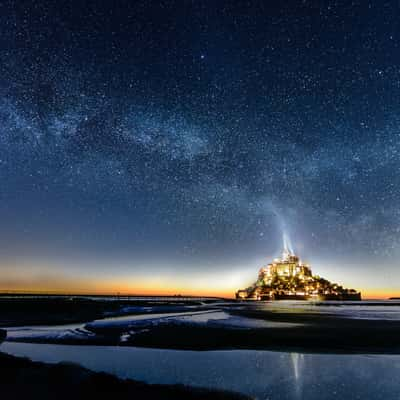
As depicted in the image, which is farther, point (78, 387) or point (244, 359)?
point (244, 359)

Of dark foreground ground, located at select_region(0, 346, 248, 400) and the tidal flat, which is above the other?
dark foreground ground, located at select_region(0, 346, 248, 400)

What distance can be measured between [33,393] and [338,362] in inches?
424

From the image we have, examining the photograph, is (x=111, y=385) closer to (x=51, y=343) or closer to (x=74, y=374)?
(x=74, y=374)

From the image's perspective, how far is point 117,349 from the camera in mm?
16719

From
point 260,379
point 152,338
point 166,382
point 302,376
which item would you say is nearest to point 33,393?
point 166,382

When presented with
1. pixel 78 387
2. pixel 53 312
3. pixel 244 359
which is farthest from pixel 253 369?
pixel 53 312

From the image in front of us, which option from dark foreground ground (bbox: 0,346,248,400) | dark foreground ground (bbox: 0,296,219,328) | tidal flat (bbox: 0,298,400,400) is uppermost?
dark foreground ground (bbox: 0,346,248,400)

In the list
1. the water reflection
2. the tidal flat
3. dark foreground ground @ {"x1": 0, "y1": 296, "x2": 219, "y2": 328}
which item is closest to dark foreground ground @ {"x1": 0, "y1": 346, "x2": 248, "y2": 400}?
the tidal flat

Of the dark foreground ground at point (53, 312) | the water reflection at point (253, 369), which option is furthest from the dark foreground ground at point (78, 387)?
the dark foreground ground at point (53, 312)

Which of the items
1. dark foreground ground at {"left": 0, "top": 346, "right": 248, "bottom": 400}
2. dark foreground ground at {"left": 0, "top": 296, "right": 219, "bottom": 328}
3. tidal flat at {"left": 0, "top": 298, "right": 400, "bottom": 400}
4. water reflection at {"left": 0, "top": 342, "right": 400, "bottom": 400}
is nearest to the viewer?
dark foreground ground at {"left": 0, "top": 346, "right": 248, "bottom": 400}

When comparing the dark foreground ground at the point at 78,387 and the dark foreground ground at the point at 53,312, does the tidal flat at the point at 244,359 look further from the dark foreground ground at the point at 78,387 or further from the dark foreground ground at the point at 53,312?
the dark foreground ground at the point at 53,312

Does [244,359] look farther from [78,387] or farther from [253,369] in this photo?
[78,387]

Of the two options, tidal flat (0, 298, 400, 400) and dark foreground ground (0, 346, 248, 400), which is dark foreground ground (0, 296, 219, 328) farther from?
dark foreground ground (0, 346, 248, 400)

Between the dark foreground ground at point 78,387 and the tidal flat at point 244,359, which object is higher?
the dark foreground ground at point 78,387
